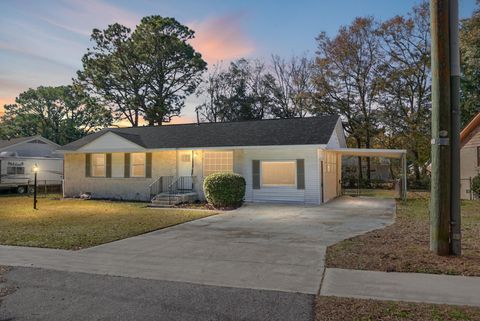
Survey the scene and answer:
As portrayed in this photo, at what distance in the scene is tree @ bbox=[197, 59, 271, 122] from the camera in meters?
37.8

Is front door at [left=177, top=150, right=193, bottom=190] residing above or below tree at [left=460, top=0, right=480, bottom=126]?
below

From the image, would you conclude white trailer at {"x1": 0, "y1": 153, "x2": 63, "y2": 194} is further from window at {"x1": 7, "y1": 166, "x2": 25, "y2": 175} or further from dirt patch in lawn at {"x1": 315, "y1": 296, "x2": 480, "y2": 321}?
dirt patch in lawn at {"x1": 315, "y1": 296, "x2": 480, "y2": 321}

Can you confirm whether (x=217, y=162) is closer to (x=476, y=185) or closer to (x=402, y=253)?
(x=402, y=253)

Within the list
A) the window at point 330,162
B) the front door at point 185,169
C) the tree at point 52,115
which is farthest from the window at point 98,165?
the tree at point 52,115

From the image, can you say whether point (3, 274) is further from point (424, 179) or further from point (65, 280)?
point (424, 179)

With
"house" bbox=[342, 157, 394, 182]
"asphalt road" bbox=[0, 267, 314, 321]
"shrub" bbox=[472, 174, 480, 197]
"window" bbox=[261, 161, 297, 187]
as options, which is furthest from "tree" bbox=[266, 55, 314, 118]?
"asphalt road" bbox=[0, 267, 314, 321]

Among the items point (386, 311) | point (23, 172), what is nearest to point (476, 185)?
point (386, 311)

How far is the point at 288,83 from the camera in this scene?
37.4m

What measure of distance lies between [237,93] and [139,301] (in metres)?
35.3

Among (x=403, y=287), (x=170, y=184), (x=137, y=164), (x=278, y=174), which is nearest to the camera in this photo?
(x=403, y=287)

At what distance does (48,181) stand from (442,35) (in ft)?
93.6

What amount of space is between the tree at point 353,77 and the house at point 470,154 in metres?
11.4

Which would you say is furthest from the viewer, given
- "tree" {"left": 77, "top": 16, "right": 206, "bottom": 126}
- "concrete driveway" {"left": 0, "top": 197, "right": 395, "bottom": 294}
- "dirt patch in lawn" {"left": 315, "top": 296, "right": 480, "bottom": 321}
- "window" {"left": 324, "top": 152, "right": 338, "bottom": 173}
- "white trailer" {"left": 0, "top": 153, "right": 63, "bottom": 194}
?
"tree" {"left": 77, "top": 16, "right": 206, "bottom": 126}

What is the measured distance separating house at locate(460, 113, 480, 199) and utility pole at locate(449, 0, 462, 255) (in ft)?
48.4
